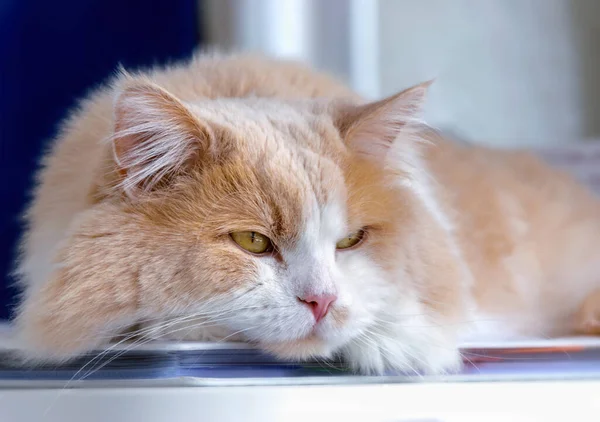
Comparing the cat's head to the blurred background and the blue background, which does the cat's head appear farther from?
the blue background

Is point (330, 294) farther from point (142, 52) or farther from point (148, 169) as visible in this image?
point (142, 52)

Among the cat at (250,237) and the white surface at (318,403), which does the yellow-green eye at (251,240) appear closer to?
the cat at (250,237)

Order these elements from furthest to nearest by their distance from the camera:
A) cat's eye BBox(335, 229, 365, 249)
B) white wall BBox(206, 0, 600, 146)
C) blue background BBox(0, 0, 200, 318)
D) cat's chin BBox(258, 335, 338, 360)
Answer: white wall BBox(206, 0, 600, 146), blue background BBox(0, 0, 200, 318), cat's eye BBox(335, 229, 365, 249), cat's chin BBox(258, 335, 338, 360)

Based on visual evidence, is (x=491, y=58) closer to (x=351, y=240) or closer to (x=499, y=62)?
(x=499, y=62)

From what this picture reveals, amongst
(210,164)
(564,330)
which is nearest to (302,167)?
(210,164)

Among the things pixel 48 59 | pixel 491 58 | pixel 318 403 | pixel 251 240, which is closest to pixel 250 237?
pixel 251 240

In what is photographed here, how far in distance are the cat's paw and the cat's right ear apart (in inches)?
16.0

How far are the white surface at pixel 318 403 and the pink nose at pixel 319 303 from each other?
0.11m

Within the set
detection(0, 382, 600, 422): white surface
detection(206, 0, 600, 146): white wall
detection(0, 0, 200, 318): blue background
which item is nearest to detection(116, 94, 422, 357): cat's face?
detection(0, 382, 600, 422): white surface

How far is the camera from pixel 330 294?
964mm

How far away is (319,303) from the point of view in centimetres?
96

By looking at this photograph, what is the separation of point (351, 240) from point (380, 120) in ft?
0.73

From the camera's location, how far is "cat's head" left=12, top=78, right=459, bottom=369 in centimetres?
96

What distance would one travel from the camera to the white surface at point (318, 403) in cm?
86
